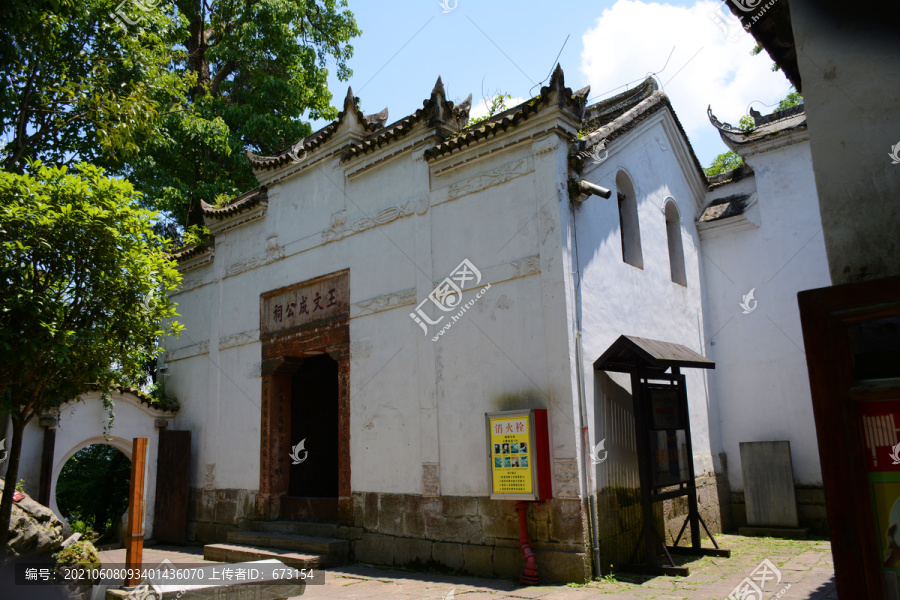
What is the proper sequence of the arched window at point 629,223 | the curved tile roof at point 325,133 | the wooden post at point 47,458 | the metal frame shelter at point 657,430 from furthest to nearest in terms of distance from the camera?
1. the wooden post at point 47,458
2. the curved tile roof at point 325,133
3. the arched window at point 629,223
4. the metal frame shelter at point 657,430

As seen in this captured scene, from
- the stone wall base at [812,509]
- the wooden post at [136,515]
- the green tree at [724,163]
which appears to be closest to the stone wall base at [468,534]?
the wooden post at [136,515]

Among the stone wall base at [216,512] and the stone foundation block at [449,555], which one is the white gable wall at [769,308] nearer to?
the stone foundation block at [449,555]

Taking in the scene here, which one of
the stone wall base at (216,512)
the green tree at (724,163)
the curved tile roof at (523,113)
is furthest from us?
the green tree at (724,163)

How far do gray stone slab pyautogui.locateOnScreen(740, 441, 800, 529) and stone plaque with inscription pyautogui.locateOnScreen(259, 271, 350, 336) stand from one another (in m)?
7.09

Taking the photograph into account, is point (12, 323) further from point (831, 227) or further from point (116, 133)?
point (831, 227)

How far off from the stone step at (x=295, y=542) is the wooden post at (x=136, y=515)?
2974 millimetres

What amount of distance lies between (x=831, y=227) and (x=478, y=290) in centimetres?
563

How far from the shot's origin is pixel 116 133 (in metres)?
9.22

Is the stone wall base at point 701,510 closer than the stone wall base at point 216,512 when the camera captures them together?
Yes

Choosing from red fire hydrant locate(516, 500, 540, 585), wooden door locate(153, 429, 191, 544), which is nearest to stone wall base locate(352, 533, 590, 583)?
red fire hydrant locate(516, 500, 540, 585)

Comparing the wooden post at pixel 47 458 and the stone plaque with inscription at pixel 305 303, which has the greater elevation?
the stone plaque with inscription at pixel 305 303

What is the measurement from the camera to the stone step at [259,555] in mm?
8727

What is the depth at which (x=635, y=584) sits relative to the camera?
6840mm

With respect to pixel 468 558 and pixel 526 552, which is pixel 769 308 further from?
pixel 468 558
